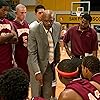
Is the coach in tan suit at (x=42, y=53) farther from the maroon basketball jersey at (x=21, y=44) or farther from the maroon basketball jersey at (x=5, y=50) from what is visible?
the maroon basketball jersey at (x=21, y=44)

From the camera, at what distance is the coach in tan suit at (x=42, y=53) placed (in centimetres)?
418

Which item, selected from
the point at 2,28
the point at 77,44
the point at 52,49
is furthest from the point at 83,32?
the point at 2,28

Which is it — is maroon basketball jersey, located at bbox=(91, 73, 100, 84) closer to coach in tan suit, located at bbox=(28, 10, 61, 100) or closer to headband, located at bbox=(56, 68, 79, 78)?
headband, located at bbox=(56, 68, 79, 78)

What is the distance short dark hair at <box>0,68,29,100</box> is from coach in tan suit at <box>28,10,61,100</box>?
2038 millimetres

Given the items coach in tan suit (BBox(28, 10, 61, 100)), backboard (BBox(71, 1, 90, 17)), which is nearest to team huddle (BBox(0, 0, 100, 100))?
coach in tan suit (BBox(28, 10, 61, 100))

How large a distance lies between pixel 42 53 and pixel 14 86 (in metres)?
2.20

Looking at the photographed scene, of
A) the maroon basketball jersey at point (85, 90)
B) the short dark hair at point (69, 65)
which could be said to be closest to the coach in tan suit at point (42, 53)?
the short dark hair at point (69, 65)

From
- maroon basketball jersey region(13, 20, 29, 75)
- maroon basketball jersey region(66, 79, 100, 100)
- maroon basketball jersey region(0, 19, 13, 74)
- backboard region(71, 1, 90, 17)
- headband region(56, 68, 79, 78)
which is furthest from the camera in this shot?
backboard region(71, 1, 90, 17)

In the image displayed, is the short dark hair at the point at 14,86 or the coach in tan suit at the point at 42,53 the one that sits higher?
the short dark hair at the point at 14,86

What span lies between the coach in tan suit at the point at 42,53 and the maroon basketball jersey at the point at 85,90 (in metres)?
1.78

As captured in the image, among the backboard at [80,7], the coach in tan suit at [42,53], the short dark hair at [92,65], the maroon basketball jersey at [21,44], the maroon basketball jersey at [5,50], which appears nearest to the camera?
the short dark hair at [92,65]

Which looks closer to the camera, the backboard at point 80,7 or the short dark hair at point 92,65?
the short dark hair at point 92,65

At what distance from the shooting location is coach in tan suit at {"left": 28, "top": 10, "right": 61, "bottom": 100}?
4180mm

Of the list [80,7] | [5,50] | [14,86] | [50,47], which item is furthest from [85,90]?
[80,7]
